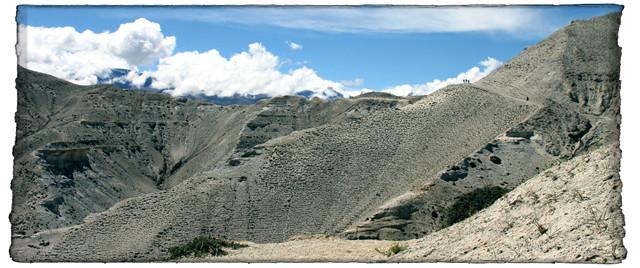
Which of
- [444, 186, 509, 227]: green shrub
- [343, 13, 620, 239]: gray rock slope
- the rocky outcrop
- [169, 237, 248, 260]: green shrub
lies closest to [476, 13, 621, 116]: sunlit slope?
[343, 13, 620, 239]: gray rock slope

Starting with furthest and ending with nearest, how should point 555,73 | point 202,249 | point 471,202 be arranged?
point 555,73
point 471,202
point 202,249

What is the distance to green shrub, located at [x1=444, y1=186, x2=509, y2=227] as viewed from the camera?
58.1 feet

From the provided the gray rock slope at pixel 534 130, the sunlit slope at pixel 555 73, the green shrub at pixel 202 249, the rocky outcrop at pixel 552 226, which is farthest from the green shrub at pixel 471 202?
the sunlit slope at pixel 555 73

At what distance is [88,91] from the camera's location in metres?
57.0

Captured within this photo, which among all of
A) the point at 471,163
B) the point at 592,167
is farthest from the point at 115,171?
the point at 592,167

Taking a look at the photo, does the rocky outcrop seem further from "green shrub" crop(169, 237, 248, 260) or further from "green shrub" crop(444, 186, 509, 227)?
"green shrub" crop(444, 186, 509, 227)

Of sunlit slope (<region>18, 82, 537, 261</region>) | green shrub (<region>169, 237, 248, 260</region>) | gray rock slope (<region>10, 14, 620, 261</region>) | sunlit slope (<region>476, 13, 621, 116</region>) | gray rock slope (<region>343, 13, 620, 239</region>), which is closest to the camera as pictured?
green shrub (<region>169, 237, 248, 260</region>)

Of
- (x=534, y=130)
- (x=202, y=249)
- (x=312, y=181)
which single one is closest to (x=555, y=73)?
(x=534, y=130)

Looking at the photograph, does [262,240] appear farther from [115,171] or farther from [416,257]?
[115,171]

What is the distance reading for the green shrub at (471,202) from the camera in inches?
698

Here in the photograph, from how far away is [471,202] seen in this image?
1850 centimetres

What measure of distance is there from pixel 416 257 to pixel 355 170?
10.3m

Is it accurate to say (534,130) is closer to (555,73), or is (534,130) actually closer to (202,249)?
(555,73)

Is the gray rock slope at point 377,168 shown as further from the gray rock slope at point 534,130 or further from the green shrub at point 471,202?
the green shrub at point 471,202
